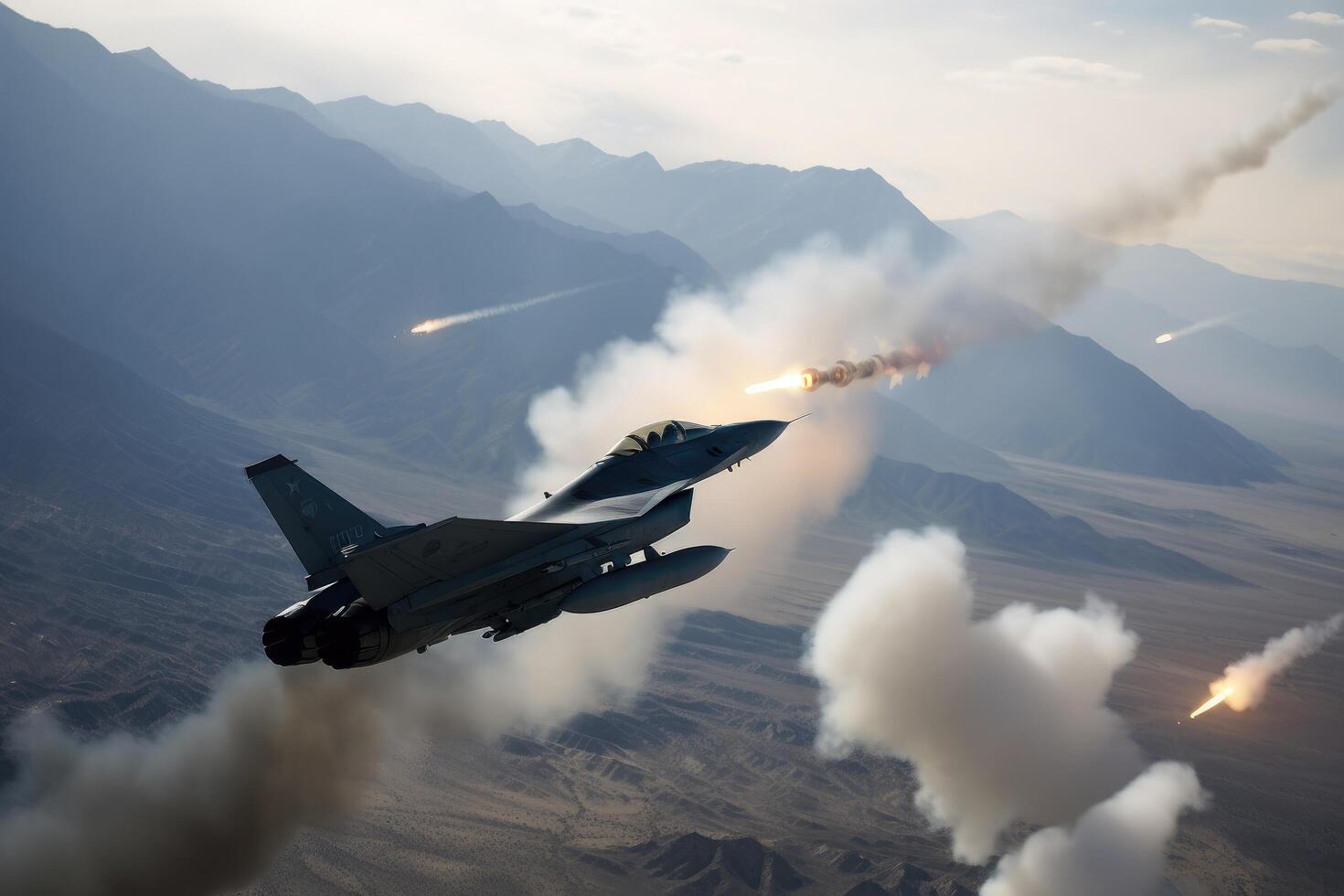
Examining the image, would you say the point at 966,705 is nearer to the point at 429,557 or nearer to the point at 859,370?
the point at 859,370

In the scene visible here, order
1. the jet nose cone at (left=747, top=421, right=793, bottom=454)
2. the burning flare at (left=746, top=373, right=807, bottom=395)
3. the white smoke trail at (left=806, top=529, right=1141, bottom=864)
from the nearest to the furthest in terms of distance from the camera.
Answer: the jet nose cone at (left=747, top=421, right=793, bottom=454) → the burning flare at (left=746, top=373, right=807, bottom=395) → the white smoke trail at (left=806, top=529, right=1141, bottom=864)

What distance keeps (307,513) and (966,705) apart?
11599cm

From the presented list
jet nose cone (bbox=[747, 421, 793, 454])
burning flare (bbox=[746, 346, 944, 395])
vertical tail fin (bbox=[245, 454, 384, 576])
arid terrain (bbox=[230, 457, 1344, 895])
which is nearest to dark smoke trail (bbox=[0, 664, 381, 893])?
vertical tail fin (bbox=[245, 454, 384, 576])

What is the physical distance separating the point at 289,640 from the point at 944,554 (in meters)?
139

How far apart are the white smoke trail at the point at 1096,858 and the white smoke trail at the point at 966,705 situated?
5592mm

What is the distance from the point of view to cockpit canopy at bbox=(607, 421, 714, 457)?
47.7 meters

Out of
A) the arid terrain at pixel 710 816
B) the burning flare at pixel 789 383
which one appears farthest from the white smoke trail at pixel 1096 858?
the burning flare at pixel 789 383

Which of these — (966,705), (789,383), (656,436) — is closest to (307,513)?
(656,436)

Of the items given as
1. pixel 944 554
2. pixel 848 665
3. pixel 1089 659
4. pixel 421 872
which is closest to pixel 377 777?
pixel 421 872

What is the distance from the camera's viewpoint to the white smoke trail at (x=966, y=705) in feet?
456

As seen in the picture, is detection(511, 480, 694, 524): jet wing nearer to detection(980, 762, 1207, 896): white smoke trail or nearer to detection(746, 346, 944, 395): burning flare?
detection(746, 346, 944, 395): burning flare

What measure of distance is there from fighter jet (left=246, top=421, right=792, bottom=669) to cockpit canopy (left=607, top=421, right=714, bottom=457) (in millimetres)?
1654

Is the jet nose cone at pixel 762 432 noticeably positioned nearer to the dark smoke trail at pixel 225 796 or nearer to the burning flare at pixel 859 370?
the burning flare at pixel 859 370

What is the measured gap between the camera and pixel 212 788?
66.4 meters
